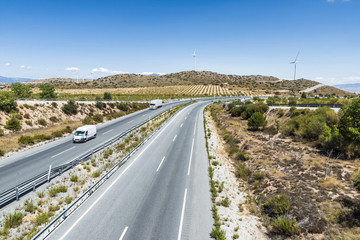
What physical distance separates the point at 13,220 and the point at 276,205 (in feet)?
52.1

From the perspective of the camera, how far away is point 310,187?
13.7m

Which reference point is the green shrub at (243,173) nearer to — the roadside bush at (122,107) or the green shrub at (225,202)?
the green shrub at (225,202)

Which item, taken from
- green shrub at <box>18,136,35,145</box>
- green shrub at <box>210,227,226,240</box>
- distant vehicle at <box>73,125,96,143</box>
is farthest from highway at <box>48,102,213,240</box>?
green shrub at <box>18,136,35,145</box>

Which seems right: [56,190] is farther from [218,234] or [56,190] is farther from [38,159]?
[218,234]

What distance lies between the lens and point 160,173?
16.0 m

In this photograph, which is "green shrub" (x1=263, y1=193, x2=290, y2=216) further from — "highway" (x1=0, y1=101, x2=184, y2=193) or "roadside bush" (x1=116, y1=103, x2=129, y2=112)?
"roadside bush" (x1=116, y1=103, x2=129, y2=112)

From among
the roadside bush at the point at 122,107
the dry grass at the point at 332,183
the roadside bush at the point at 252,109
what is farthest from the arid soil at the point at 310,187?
the roadside bush at the point at 122,107

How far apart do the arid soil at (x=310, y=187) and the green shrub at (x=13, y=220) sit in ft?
47.0

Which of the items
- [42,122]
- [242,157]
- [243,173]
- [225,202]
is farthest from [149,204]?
[42,122]

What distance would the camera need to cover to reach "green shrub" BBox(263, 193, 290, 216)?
11.3 meters

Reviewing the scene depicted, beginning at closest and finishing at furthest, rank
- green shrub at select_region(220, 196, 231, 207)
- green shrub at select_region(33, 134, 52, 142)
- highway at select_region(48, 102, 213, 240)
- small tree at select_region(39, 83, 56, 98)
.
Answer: highway at select_region(48, 102, 213, 240), green shrub at select_region(220, 196, 231, 207), green shrub at select_region(33, 134, 52, 142), small tree at select_region(39, 83, 56, 98)

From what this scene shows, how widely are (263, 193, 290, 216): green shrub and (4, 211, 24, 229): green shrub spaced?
1504cm

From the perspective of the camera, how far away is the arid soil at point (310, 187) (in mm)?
9841

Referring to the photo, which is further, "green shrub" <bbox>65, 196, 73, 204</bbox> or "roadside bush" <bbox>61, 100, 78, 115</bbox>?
"roadside bush" <bbox>61, 100, 78, 115</bbox>
